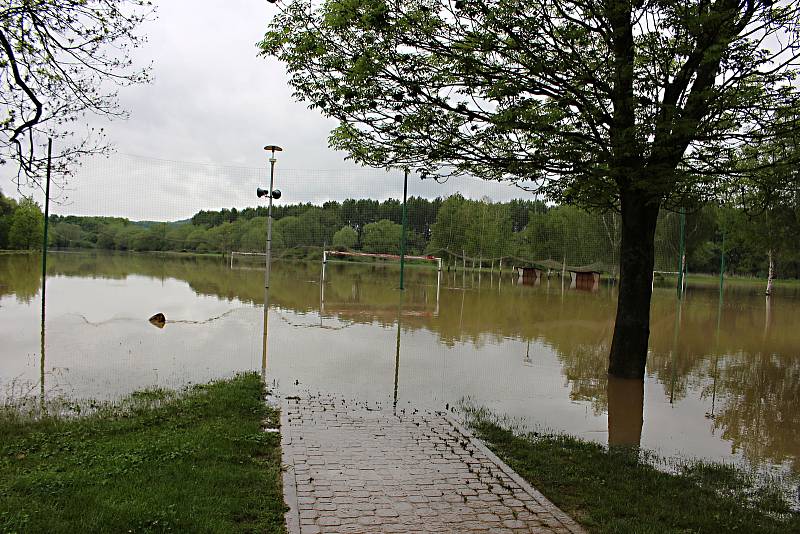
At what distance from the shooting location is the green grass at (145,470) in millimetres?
2971

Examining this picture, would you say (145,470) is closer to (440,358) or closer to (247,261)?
(440,358)

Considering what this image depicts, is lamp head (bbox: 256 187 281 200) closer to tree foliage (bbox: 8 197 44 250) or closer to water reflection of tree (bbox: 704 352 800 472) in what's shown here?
water reflection of tree (bbox: 704 352 800 472)

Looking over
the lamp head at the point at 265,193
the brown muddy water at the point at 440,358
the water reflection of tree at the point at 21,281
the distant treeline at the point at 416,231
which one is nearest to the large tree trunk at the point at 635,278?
the brown muddy water at the point at 440,358

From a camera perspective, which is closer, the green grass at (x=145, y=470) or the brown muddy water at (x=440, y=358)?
the green grass at (x=145, y=470)

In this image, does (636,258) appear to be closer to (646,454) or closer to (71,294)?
(646,454)

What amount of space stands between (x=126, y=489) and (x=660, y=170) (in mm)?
5228

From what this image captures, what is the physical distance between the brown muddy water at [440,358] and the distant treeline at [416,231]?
4613 mm

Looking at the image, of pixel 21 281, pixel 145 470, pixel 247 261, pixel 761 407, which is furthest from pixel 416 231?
pixel 145 470

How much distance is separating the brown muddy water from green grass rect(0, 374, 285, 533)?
3.94ft

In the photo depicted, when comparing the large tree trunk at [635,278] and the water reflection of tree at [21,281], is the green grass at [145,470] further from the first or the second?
the water reflection of tree at [21,281]

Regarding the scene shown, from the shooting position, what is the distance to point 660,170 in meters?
5.99

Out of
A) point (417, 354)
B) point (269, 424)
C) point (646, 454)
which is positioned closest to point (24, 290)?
point (417, 354)

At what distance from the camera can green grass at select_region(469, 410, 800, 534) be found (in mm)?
3451

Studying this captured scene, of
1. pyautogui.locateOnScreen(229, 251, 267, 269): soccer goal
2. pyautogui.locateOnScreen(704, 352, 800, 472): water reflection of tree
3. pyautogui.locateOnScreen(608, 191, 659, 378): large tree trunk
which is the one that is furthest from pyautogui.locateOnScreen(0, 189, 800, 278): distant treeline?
pyautogui.locateOnScreen(608, 191, 659, 378): large tree trunk
